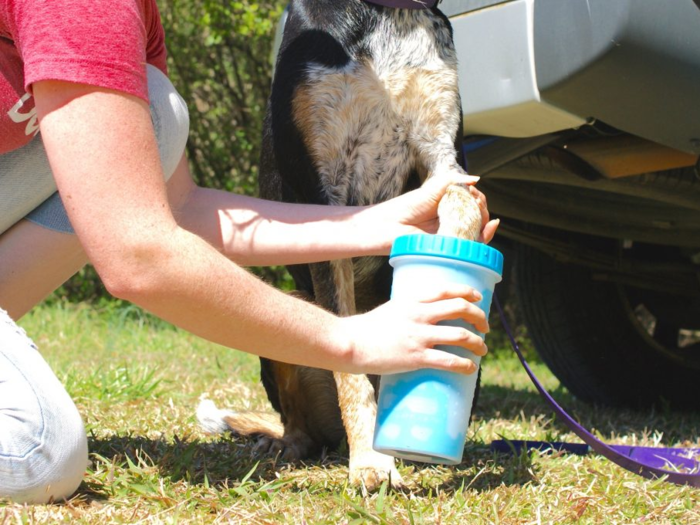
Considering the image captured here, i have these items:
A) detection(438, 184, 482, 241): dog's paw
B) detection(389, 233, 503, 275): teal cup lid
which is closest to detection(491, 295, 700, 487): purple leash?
detection(438, 184, 482, 241): dog's paw

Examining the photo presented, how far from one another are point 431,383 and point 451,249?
0.86 ft

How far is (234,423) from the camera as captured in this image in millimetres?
2750

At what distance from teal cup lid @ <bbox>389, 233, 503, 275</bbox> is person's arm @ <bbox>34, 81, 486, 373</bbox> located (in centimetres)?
8

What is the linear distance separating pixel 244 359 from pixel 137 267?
3.21 meters

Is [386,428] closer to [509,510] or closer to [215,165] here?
[509,510]

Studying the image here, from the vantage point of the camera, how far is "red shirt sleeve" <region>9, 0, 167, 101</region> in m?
1.55

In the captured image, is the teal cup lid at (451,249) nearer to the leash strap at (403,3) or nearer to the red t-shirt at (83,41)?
the red t-shirt at (83,41)

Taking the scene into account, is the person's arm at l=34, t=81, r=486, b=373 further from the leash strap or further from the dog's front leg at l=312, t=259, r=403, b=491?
the leash strap

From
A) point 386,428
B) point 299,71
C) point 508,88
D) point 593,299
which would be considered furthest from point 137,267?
point 593,299

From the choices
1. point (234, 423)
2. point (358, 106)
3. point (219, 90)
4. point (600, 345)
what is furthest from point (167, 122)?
point (219, 90)

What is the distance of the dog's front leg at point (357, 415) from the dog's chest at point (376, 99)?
9.2 inches

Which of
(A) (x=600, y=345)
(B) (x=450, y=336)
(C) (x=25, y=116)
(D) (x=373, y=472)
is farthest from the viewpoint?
(A) (x=600, y=345)

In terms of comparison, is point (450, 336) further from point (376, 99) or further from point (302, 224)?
point (376, 99)

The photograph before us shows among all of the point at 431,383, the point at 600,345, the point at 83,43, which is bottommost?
the point at 600,345
